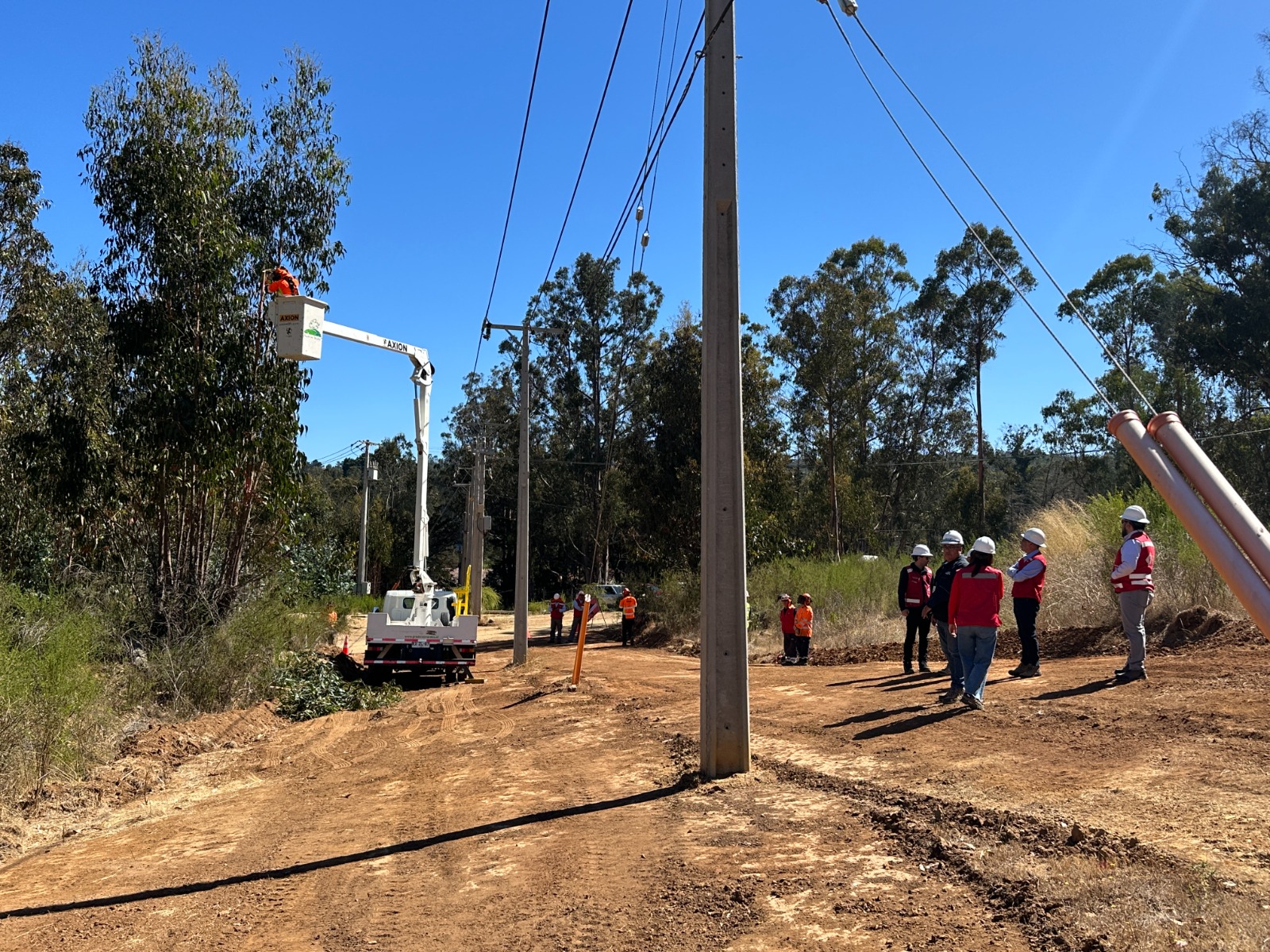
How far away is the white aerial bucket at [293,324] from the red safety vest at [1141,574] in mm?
10858

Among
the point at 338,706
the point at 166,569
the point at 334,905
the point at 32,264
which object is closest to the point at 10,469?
the point at 32,264

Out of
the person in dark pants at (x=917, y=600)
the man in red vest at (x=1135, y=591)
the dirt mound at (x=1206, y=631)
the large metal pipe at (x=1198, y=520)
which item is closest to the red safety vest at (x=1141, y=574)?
the man in red vest at (x=1135, y=591)

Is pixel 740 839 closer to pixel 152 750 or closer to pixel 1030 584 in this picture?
pixel 1030 584

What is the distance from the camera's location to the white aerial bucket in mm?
13555

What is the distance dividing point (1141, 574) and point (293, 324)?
11267 millimetres

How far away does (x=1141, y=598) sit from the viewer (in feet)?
35.2

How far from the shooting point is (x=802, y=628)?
59.8 feet

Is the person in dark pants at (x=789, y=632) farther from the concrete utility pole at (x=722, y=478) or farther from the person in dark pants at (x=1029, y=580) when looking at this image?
the concrete utility pole at (x=722, y=478)

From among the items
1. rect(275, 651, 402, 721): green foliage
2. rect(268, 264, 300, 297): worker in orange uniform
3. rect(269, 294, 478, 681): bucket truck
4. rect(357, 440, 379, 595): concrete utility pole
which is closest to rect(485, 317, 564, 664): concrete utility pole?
rect(269, 294, 478, 681): bucket truck

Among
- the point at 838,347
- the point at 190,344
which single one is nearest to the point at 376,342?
the point at 190,344

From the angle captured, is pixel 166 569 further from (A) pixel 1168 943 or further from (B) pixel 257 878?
(A) pixel 1168 943

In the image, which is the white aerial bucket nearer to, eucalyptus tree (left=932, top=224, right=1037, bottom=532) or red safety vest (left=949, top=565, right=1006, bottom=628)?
red safety vest (left=949, top=565, right=1006, bottom=628)

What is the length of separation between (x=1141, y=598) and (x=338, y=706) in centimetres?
1174

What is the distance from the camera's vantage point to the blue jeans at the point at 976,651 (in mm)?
9953
